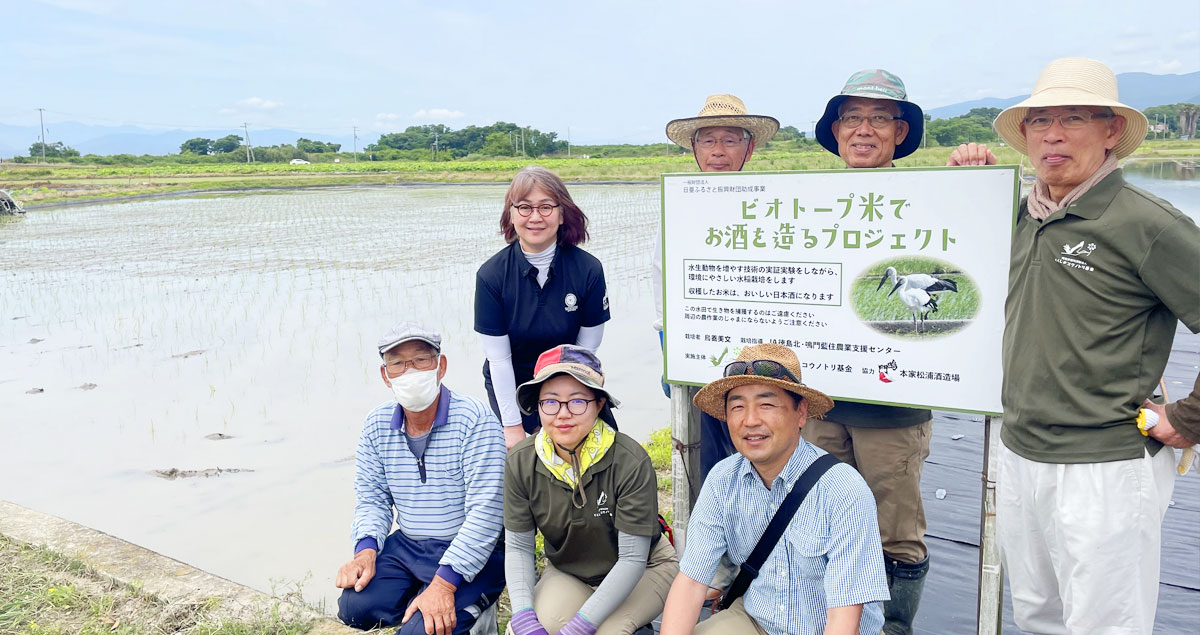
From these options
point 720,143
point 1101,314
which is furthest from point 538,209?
point 1101,314

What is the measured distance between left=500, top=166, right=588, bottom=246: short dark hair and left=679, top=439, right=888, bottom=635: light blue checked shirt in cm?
128

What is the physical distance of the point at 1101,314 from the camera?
2.10 m

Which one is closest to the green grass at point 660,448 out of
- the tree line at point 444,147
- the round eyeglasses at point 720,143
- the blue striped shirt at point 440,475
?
the blue striped shirt at point 440,475

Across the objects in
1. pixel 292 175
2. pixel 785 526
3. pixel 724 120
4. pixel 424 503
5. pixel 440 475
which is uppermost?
pixel 292 175

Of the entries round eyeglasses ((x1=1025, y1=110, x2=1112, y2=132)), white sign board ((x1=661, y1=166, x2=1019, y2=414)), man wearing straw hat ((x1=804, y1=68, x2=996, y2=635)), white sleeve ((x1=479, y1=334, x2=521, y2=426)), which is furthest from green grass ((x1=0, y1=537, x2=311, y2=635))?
round eyeglasses ((x1=1025, y1=110, x2=1112, y2=132))

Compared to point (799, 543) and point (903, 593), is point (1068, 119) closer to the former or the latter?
point (799, 543)

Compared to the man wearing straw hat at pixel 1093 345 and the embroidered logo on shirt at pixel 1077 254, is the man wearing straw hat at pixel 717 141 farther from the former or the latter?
the embroidered logo on shirt at pixel 1077 254

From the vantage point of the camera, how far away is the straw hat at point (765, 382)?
7.42ft

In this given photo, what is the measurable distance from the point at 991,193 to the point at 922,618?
1703 mm

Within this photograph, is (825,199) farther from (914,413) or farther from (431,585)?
(431,585)

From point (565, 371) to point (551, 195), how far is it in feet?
2.94

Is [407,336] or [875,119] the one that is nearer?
[875,119]

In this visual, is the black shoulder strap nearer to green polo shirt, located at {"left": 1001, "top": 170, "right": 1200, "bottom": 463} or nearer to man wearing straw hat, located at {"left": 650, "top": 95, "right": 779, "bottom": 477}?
green polo shirt, located at {"left": 1001, "top": 170, "right": 1200, "bottom": 463}

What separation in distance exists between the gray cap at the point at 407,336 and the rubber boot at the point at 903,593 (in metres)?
1.82
